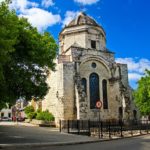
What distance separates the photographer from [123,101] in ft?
152

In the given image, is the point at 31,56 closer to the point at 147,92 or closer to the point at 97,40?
the point at 147,92

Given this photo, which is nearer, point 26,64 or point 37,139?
point 26,64

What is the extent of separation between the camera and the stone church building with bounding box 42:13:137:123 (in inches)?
1683

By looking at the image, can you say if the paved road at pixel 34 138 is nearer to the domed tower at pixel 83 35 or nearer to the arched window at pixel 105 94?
the arched window at pixel 105 94

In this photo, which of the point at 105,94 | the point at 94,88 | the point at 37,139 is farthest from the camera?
the point at 105,94

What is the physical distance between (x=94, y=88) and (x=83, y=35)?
330 inches

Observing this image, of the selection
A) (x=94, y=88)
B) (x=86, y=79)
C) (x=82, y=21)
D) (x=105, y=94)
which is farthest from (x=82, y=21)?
(x=105, y=94)

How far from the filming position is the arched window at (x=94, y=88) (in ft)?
150

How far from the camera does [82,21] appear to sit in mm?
49375

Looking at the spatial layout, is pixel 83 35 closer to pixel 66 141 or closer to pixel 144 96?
pixel 144 96

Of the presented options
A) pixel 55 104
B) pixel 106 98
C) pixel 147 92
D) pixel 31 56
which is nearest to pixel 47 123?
pixel 55 104

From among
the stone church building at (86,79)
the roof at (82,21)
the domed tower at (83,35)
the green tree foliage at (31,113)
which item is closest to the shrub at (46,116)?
the stone church building at (86,79)

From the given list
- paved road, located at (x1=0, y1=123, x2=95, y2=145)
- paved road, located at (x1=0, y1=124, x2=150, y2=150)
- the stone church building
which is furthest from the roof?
paved road, located at (x1=0, y1=124, x2=150, y2=150)

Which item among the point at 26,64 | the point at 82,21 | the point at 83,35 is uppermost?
the point at 82,21
